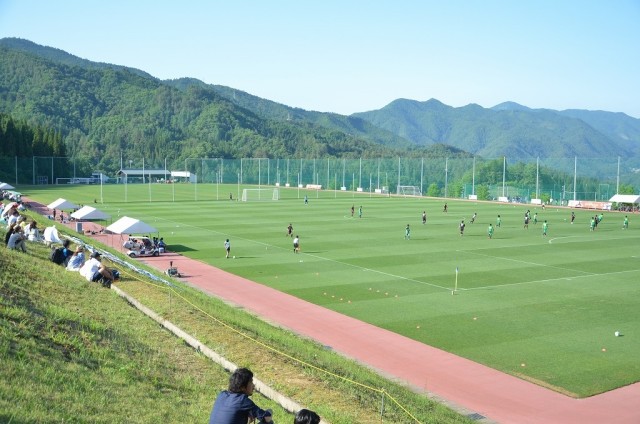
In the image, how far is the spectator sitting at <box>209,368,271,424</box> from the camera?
795 centimetres

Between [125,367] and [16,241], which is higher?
[16,241]

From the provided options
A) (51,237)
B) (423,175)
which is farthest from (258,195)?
(51,237)

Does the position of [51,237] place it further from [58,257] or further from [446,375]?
[446,375]

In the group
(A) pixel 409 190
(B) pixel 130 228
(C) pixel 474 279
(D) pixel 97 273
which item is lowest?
(C) pixel 474 279

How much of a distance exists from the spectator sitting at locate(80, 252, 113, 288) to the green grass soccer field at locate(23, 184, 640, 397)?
9494 mm

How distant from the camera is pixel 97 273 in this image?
19.8 m

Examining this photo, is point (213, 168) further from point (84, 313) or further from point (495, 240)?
point (84, 313)

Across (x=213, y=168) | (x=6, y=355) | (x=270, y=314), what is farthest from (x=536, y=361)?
(x=213, y=168)

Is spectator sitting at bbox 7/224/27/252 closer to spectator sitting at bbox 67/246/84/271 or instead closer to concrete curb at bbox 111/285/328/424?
spectator sitting at bbox 67/246/84/271

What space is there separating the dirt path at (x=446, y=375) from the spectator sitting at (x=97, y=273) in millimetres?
6389

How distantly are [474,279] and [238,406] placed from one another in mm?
26069

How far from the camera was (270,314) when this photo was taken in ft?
81.7

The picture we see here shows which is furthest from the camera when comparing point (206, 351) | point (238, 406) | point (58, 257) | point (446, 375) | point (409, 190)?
point (409, 190)

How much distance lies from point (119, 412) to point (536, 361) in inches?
537
